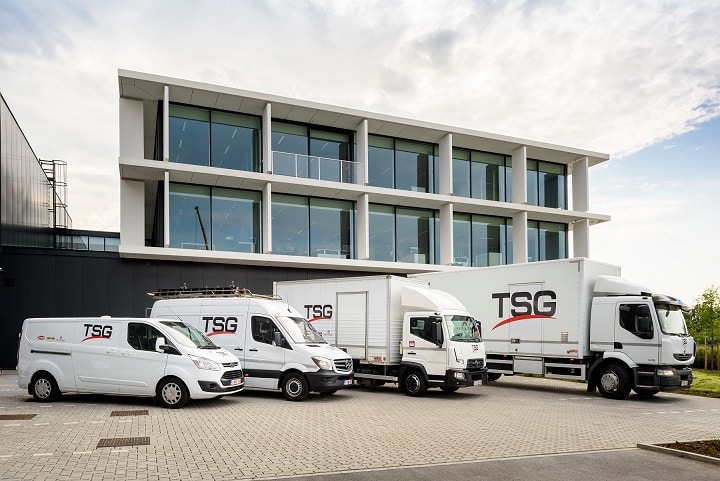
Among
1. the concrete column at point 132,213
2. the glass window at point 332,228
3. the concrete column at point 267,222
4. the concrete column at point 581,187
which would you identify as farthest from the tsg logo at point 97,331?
the concrete column at point 581,187

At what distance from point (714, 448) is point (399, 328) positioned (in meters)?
9.09

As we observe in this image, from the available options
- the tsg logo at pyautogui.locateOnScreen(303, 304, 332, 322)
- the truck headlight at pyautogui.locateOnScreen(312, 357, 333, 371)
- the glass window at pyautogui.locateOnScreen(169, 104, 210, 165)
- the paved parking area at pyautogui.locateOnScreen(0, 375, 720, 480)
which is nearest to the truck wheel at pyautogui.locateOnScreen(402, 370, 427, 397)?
the paved parking area at pyautogui.locateOnScreen(0, 375, 720, 480)

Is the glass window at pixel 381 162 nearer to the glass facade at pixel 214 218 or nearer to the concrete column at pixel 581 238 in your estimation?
the glass facade at pixel 214 218

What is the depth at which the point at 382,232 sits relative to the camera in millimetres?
32656

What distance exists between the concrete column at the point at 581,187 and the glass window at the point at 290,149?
1767 centimetres

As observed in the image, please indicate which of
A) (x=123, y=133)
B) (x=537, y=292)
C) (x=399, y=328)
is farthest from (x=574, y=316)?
(x=123, y=133)

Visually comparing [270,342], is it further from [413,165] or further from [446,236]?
[413,165]

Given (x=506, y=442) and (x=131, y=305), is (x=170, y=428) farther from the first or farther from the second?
(x=131, y=305)

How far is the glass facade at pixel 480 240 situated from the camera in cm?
3456

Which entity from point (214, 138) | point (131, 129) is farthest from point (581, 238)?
point (131, 129)

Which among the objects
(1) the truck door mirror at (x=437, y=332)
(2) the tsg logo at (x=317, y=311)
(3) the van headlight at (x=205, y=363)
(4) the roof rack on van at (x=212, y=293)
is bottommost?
(3) the van headlight at (x=205, y=363)

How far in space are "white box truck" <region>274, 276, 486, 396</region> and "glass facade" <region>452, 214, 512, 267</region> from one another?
53.6ft

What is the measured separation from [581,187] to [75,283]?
28507 mm

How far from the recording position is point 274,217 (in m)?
30.1
